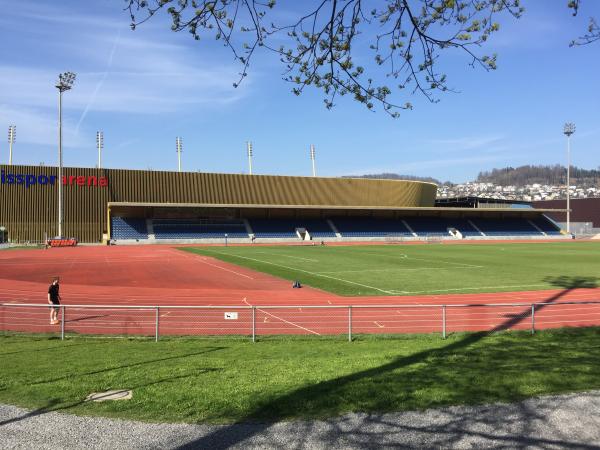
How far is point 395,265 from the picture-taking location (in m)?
37.2

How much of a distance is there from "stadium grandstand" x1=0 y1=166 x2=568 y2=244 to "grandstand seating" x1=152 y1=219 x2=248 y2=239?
5.3 inches

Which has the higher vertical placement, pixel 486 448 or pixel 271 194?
pixel 271 194

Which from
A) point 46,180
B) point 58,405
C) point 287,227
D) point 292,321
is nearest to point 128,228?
point 46,180

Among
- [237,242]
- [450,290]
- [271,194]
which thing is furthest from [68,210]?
[450,290]

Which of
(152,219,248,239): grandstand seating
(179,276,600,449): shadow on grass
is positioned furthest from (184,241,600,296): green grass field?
(152,219,248,239): grandstand seating

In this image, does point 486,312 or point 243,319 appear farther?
point 486,312

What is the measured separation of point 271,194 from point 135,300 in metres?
54.2

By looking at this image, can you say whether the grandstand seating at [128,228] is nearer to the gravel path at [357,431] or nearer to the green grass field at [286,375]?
the green grass field at [286,375]

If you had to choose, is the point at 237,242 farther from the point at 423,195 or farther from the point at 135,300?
the point at 135,300

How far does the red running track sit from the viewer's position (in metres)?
15.5

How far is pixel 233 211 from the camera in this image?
7381 cm

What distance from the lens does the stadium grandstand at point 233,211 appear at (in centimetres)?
6350

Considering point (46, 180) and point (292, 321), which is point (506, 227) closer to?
point (46, 180)

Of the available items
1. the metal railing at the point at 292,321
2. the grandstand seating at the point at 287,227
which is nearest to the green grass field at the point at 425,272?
the metal railing at the point at 292,321
